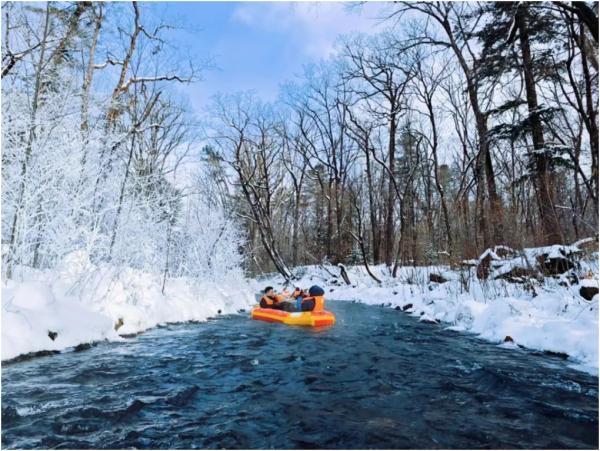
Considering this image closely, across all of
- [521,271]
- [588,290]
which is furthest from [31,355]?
[521,271]

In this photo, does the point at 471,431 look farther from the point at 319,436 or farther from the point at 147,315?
the point at 147,315

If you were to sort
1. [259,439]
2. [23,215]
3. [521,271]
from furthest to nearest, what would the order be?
[521,271]
[23,215]
[259,439]

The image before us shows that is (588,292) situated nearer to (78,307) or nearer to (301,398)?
(301,398)

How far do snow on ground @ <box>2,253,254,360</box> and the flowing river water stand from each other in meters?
0.42

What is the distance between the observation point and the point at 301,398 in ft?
13.6

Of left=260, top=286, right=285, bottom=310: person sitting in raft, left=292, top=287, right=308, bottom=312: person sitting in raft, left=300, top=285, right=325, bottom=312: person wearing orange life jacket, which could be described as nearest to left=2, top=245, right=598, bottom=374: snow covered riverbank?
left=260, top=286, right=285, bottom=310: person sitting in raft

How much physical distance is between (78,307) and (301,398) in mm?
5126

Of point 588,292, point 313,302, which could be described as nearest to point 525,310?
point 588,292

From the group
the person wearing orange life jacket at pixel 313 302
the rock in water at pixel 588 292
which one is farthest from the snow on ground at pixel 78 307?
the rock in water at pixel 588 292

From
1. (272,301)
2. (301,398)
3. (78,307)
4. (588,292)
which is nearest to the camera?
(301,398)

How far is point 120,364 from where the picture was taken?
220 inches

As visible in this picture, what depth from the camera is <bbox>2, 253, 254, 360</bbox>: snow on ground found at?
568cm

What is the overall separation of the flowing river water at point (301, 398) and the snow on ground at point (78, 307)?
421mm

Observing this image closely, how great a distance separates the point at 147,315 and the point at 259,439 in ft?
23.7
